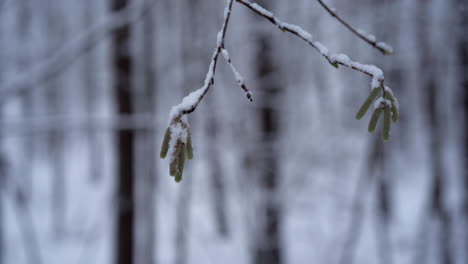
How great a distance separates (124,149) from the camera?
359 cm

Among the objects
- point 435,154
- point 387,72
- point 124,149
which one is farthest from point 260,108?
point 435,154

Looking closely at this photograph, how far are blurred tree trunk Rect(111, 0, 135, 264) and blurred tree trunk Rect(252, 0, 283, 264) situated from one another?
1.48 meters

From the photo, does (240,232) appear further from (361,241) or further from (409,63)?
(409,63)

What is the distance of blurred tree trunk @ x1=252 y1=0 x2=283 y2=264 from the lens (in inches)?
157

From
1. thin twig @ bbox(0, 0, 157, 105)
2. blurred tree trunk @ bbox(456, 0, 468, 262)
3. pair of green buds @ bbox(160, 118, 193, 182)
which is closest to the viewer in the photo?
pair of green buds @ bbox(160, 118, 193, 182)

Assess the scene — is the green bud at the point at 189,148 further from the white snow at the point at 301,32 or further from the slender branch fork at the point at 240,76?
the white snow at the point at 301,32

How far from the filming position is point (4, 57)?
2998 mm

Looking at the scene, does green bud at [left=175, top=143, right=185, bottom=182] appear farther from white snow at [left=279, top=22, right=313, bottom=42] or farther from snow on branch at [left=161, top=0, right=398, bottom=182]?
white snow at [left=279, top=22, right=313, bottom=42]

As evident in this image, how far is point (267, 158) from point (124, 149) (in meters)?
1.70

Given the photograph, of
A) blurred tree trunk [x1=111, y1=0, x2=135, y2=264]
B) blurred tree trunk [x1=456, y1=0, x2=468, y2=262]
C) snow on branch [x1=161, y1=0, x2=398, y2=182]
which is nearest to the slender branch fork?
snow on branch [x1=161, y1=0, x2=398, y2=182]

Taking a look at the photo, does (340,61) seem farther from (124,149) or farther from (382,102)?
(124,149)

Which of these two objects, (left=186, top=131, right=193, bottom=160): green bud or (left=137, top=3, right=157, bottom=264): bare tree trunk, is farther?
(left=137, top=3, right=157, bottom=264): bare tree trunk

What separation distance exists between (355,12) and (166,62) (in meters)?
2.24

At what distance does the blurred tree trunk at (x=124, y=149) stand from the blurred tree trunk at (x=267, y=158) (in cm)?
148
